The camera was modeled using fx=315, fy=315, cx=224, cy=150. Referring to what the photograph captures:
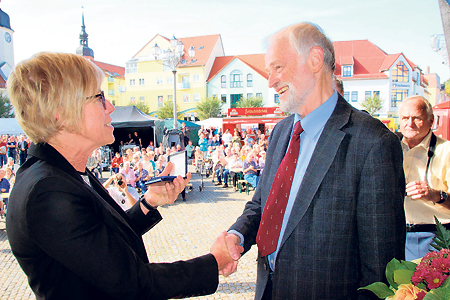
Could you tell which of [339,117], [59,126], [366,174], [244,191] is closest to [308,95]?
[339,117]

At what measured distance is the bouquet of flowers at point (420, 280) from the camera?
1.06 meters

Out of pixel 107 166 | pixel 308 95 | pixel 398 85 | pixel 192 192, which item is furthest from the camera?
pixel 398 85

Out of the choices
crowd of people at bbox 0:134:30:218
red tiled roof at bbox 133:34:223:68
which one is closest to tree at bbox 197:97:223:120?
red tiled roof at bbox 133:34:223:68

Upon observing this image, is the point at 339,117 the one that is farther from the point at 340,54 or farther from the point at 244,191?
the point at 340,54

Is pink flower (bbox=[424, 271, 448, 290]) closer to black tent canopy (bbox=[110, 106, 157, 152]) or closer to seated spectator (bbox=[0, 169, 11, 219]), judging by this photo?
seated spectator (bbox=[0, 169, 11, 219])

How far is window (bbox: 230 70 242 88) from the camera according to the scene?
148 feet

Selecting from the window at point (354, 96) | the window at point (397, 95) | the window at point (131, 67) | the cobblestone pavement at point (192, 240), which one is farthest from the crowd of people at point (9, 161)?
the window at point (397, 95)

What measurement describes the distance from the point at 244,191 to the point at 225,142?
8.28 m

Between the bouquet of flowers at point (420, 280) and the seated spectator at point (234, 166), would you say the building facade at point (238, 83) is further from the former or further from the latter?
the bouquet of flowers at point (420, 280)

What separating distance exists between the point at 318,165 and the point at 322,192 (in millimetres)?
135

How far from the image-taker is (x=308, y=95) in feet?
5.85

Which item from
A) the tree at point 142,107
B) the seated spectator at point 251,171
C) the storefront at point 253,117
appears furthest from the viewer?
the tree at point 142,107

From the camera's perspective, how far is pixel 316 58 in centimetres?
176

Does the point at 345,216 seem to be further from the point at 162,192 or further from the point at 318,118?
the point at 162,192
